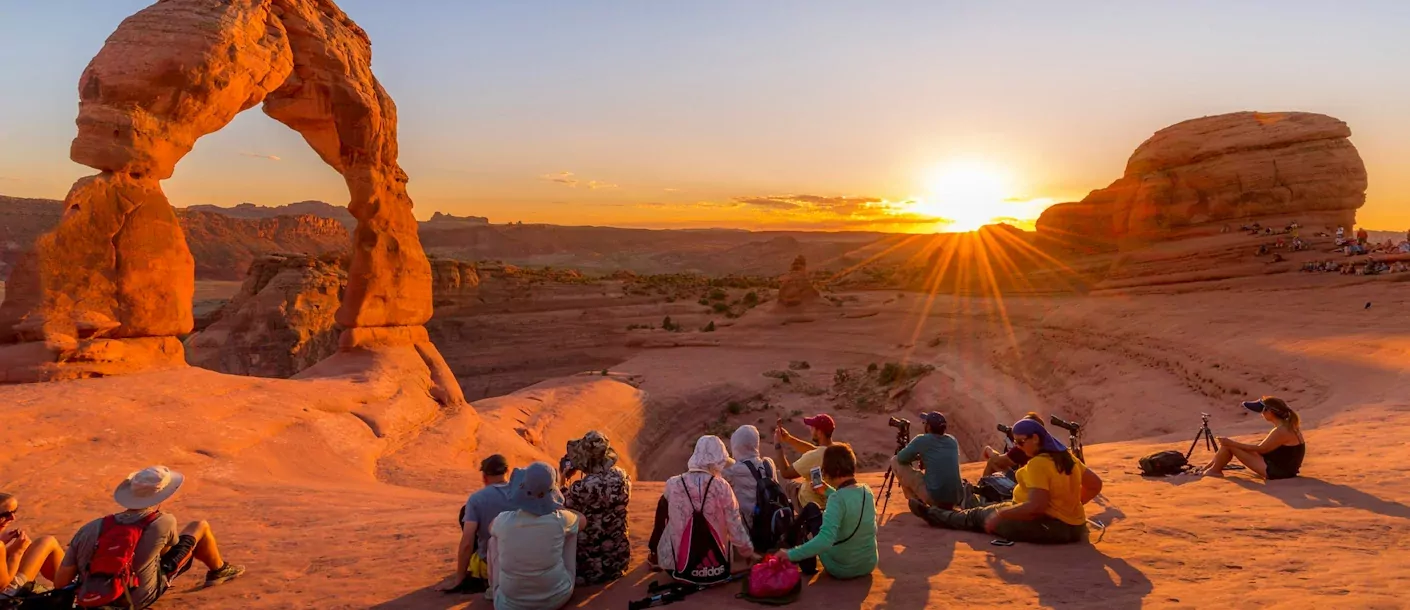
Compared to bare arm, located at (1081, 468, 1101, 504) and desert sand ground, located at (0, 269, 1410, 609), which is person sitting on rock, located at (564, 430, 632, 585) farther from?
bare arm, located at (1081, 468, 1101, 504)

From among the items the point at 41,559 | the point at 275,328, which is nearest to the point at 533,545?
the point at 41,559

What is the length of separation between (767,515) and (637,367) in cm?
2224

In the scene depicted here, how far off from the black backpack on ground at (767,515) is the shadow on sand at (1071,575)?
1691 mm

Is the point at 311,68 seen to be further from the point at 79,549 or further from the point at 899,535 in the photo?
the point at 899,535

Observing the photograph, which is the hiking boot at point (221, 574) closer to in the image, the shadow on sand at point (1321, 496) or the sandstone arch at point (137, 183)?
the sandstone arch at point (137, 183)

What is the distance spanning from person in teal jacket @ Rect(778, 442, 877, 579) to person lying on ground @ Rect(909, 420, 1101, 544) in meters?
1.60

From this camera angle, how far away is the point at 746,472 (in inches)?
213

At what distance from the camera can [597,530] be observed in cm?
518

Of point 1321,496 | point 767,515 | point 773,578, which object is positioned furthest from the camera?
point 1321,496

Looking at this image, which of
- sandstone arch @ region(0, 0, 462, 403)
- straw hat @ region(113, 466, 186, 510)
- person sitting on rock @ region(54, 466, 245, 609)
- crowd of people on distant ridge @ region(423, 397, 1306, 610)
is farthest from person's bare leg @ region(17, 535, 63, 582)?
sandstone arch @ region(0, 0, 462, 403)

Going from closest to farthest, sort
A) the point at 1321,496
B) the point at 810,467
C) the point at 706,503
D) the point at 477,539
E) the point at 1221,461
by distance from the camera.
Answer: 1. the point at 706,503
2. the point at 477,539
3. the point at 810,467
4. the point at 1321,496
5. the point at 1221,461

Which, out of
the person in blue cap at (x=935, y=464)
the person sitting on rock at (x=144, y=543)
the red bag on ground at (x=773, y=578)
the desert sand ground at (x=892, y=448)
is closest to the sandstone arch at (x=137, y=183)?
the desert sand ground at (x=892, y=448)

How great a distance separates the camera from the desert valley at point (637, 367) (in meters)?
5.62

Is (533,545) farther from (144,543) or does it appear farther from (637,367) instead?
(637,367)
